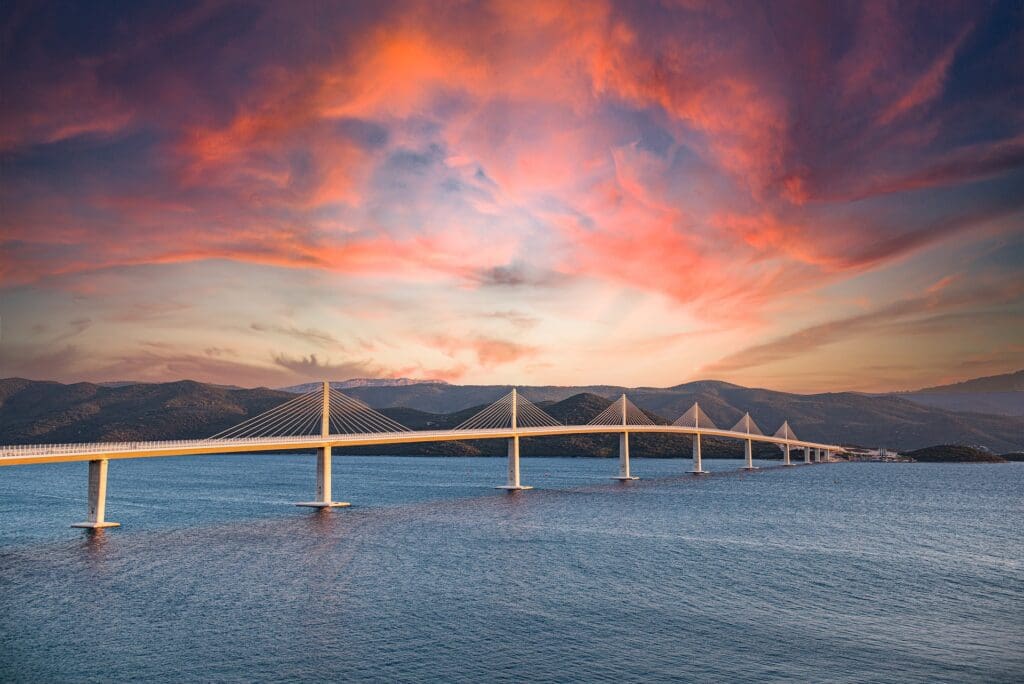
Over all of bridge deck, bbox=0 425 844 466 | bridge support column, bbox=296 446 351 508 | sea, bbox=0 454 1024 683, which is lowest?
sea, bbox=0 454 1024 683

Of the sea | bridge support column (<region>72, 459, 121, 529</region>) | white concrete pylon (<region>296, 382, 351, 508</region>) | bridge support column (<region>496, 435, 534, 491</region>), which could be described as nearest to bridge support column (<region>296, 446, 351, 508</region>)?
white concrete pylon (<region>296, 382, 351, 508</region>)

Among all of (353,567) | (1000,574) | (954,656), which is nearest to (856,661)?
(954,656)

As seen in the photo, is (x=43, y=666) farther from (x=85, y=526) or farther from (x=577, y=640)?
(x=85, y=526)

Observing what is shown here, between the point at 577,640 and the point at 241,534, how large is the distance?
38.1 metres

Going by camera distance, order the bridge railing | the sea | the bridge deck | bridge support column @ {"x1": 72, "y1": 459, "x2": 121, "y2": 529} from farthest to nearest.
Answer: bridge support column @ {"x1": 72, "y1": 459, "x2": 121, "y2": 529} < the bridge railing < the bridge deck < the sea

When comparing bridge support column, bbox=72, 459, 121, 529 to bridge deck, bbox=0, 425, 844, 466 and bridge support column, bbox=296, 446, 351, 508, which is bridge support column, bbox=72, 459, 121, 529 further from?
bridge support column, bbox=296, 446, 351, 508

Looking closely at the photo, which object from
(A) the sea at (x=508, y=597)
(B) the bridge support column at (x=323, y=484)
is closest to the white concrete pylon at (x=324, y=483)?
(B) the bridge support column at (x=323, y=484)

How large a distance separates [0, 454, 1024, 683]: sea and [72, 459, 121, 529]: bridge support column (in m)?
1.52

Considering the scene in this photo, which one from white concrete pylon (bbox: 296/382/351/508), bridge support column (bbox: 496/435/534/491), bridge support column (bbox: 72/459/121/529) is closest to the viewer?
bridge support column (bbox: 72/459/121/529)

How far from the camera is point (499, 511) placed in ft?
258

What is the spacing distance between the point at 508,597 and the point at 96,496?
1694 inches

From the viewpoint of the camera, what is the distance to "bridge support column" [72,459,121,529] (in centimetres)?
6147

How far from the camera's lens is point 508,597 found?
3769 cm

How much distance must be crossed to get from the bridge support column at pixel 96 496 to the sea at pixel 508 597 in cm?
152
